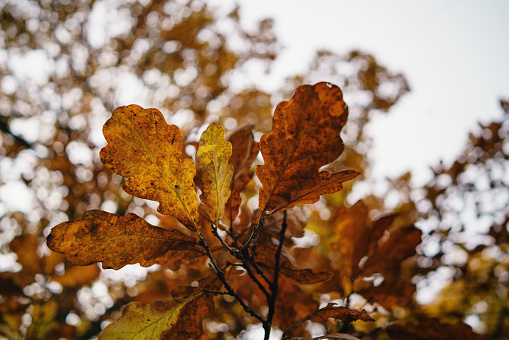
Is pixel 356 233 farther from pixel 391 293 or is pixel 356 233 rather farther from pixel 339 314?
pixel 339 314

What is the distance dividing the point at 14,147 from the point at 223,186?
382 centimetres

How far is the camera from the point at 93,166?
10.0 feet

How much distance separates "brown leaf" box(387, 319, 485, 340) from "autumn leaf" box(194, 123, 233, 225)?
30.2 inches

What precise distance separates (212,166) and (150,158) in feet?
0.40

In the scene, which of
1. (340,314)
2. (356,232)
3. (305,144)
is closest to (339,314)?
(340,314)

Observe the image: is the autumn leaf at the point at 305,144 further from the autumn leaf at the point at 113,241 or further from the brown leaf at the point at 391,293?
the brown leaf at the point at 391,293

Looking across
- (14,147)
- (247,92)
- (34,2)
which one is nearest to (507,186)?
(247,92)

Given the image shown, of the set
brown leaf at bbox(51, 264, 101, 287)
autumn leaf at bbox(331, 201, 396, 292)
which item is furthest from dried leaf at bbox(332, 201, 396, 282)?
brown leaf at bbox(51, 264, 101, 287)

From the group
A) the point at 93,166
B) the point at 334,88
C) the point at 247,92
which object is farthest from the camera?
the point at 247,92

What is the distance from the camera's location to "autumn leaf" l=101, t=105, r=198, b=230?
58 centimetres

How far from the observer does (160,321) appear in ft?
2.05

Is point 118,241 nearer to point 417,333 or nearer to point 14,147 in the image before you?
point 417,333

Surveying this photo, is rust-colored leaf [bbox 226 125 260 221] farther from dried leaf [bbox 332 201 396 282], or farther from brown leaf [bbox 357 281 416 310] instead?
brown leaf [bbox 357 281 416 310]

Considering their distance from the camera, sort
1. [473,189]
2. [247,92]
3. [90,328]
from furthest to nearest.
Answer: [247,92] < [90,328] < [473,189]
